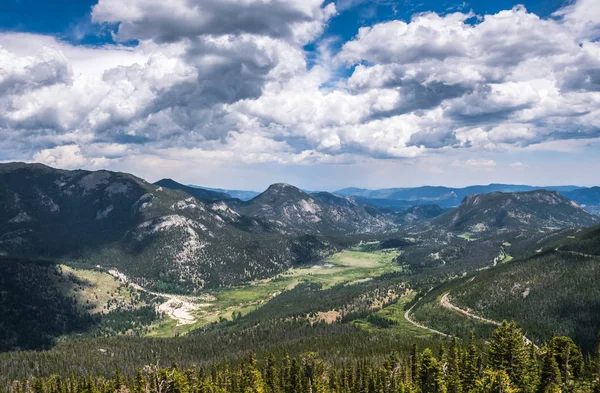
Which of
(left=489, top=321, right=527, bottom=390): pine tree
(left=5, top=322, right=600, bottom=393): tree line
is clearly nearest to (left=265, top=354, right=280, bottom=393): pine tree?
(left=5, top=322, right=600, bottom=393): tree line

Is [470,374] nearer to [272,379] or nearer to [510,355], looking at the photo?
[510,355]

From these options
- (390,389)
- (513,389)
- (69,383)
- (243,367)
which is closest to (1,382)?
(69,383)

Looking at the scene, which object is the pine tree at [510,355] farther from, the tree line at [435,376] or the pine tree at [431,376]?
the pine tree at [431,376]

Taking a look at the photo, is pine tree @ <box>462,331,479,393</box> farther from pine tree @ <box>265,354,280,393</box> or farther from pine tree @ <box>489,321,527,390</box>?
pine tree @ <box>265,354,280,393</box>

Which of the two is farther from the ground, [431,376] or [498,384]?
[498,384]


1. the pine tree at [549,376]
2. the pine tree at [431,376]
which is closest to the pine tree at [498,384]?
the pine tree at [549,376]

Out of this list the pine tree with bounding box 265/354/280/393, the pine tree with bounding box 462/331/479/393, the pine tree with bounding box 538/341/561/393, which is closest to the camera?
the pine tree with bounding box 538/341/561/393

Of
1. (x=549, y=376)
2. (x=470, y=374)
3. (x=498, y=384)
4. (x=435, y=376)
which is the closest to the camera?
(x=498, y=384)

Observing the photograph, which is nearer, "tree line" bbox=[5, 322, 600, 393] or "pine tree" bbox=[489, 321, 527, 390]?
"pine tree" bbox=[489, 321, 527, 390]

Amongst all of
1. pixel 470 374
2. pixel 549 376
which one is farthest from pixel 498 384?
pixel 470 374

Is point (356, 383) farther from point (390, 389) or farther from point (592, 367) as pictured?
point (592, 367)

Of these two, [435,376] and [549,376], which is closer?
[549,376]

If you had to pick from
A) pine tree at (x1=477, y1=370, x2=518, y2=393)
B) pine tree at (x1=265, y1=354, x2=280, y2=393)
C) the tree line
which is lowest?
pine tree at (x1=265, y1=354, x2=280, y2=393)
